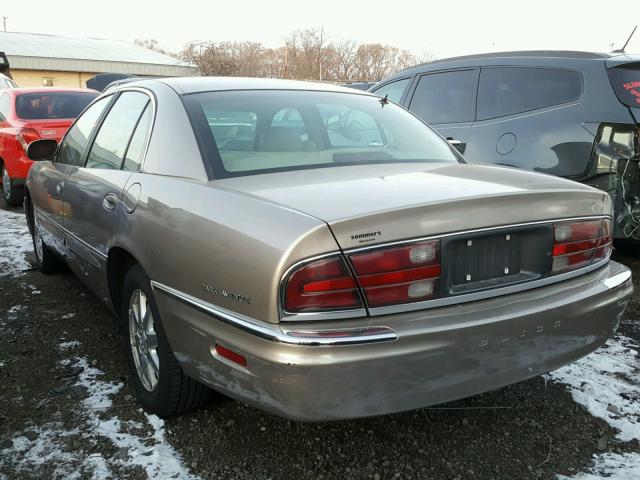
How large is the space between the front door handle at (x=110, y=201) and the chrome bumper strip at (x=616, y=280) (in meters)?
2.15

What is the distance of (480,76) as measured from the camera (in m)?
5.22

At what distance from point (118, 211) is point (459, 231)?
5.17 ft

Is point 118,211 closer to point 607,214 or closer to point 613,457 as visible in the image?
point 607,214

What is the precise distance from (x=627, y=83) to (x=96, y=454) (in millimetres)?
4155

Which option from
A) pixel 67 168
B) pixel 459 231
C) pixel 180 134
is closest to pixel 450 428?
pixel 459 231

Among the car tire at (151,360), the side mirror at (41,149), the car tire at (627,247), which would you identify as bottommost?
the car tire at (627,247)

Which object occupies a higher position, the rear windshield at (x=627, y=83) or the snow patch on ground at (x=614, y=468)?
the rear windshield at (x=627, y=83)

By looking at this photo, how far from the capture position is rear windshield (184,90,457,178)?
98.1 inches

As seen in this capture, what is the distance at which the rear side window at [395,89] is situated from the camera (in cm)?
599

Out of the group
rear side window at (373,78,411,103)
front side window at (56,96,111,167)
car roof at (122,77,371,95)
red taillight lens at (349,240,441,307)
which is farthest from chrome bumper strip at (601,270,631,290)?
rear side window at (373,78,411,103)

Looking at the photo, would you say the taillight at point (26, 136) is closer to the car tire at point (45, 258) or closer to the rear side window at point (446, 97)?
the car tire at point (45, 258)

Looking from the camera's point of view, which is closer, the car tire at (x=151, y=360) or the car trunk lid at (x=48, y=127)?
the car tire at (x=151, y=360)

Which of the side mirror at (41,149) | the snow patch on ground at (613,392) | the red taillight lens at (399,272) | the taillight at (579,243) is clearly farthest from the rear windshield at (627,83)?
the side mirror at (41,149)

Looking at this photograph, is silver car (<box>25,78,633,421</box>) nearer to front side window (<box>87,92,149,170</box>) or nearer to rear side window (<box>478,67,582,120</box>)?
front side window (<box>87,92,149,170</box>)
